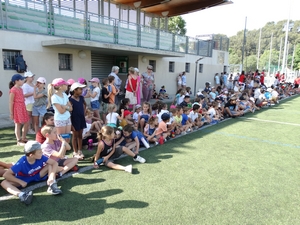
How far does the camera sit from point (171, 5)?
57.6 feet

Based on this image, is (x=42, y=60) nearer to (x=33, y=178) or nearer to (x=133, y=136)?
(x=133, y=136)

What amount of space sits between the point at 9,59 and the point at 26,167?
279 inches

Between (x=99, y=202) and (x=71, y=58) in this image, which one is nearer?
(x=99, y=202)

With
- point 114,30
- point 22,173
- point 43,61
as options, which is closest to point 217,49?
point 114,30

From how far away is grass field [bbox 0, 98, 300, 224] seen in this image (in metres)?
2.94

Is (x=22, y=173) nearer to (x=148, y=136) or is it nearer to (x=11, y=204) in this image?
(x=11, y=204)

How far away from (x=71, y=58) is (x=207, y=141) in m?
7.72

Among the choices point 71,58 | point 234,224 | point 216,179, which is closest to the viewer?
point 234,224

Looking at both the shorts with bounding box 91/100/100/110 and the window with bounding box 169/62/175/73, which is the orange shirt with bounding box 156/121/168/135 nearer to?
the shorts with bounding box 91/100/100/110

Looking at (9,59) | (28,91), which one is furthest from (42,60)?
(28,91)

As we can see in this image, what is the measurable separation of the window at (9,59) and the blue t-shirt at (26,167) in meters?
6.78

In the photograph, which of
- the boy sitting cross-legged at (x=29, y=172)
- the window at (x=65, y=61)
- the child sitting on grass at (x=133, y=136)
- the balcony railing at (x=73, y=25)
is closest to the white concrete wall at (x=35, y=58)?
the window at (x=65, y=61)

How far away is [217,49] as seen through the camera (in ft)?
72.6

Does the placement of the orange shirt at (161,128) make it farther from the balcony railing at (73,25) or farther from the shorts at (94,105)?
the balcony railing at (73,25)
